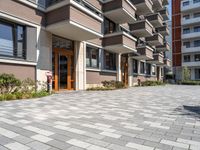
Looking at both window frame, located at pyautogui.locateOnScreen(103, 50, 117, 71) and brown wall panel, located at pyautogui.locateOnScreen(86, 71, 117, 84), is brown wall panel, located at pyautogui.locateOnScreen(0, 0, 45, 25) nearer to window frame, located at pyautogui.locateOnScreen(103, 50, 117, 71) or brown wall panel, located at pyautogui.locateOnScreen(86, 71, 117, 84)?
brown wall panel, located at pyautogui.locateOnScreen(86, 71, 117, 84)

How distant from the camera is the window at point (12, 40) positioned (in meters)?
10.5

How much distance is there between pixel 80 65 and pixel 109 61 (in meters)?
5.31

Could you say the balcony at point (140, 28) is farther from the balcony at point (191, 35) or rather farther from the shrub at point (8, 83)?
the balcony at point (191, 35)

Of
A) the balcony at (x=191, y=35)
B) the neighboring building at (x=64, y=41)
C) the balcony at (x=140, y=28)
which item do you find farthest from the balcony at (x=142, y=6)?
the balcony at (x=191, y=35)

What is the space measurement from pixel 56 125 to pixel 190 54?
4648cm

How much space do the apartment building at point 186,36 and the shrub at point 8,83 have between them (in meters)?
41.4

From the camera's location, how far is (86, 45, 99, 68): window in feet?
55.4

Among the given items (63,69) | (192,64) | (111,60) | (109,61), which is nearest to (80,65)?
(63,69)

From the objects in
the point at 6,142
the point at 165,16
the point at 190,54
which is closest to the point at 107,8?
the point at 6,142

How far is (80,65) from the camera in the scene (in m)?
15.6

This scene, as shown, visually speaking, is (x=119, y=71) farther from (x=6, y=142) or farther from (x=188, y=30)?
(x=188, y=30)

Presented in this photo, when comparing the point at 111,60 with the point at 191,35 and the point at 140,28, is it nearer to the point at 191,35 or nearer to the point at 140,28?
the point at 140,28

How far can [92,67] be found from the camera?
56.5ft

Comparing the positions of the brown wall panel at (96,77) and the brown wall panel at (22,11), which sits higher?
the brown wall panel at (22,11)
